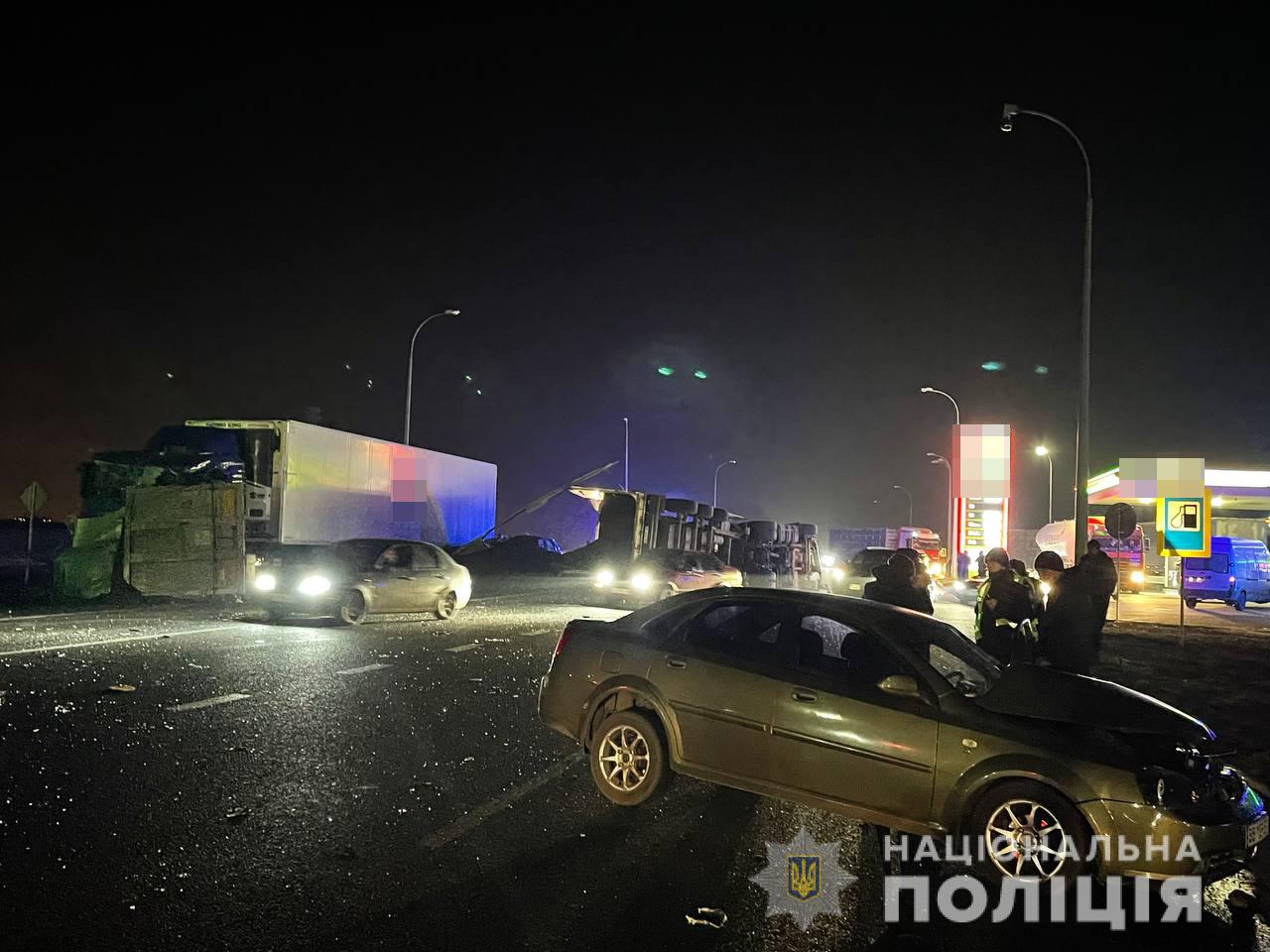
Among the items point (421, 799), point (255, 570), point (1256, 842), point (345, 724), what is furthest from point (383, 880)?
point (255, 570)

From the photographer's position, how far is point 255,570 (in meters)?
15.6

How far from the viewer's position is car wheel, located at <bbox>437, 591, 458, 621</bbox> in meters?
17.2

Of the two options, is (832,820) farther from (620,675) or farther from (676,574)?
(676,574)

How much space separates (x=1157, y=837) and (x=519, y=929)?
3053 mm

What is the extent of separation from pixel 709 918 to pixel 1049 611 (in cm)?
556

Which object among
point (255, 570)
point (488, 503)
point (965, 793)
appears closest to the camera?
point (965, 793)

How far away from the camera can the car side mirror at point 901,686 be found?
5.25m

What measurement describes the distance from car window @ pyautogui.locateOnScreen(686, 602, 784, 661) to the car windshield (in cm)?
74

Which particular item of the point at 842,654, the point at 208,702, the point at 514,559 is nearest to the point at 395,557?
the point at 208,702

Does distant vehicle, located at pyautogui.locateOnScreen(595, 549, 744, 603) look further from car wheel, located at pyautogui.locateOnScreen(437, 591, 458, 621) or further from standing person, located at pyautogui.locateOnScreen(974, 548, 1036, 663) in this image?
standing person, located at pyautogui.locateOnScreen(974, 548, 1036, 663)

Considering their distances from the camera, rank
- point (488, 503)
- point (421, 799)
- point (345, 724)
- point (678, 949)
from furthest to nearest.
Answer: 1. point (488, 503)
2. point (345, 724)
3. point (421, 799)
4. point (678, 949)

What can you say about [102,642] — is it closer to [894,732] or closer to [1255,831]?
[894,732]

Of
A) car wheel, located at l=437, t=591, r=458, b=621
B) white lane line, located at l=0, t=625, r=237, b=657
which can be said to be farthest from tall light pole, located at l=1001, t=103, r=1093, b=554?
white lane line, located at l=0, t=625, r=237, b=657

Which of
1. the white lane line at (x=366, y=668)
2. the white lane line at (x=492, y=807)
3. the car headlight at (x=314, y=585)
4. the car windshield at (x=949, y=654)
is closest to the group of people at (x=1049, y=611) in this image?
the car windshield at (x=949, y=654)
